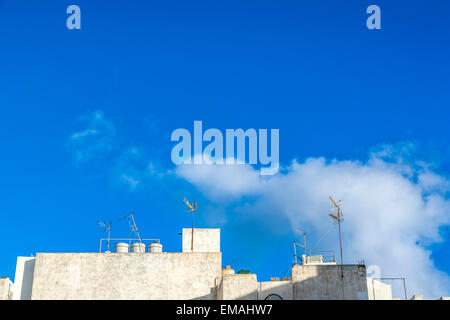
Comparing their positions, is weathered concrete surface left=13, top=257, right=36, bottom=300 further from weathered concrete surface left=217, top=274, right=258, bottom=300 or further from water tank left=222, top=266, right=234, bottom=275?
weathered concrete surface left=217, top=274, right=258, bottom=300

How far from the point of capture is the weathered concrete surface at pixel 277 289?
45.2 metres

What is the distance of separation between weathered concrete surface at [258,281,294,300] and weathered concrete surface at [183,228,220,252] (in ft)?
36.5

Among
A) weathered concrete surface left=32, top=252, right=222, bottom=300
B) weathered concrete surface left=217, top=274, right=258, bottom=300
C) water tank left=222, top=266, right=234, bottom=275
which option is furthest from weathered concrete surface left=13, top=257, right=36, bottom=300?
weathered concrete surface left=217, top=274, right=258, bottom=300

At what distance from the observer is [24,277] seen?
51.9m

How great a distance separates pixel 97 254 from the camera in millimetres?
51094

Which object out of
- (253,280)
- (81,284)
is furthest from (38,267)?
(253,280)

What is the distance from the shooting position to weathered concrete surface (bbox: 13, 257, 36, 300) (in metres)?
51.5

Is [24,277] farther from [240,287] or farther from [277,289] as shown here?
[277,289]

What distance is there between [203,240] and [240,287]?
11.5m

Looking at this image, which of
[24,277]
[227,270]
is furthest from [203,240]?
[24,277]
